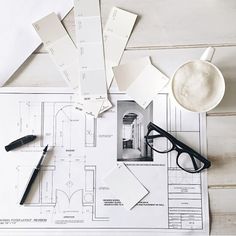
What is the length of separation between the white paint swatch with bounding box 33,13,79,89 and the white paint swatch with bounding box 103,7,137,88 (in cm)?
5

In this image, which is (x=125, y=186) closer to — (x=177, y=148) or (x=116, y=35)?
(x=177, y=148)

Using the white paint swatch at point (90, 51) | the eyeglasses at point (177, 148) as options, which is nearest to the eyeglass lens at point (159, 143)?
the eyeglasses at point (177, 148)

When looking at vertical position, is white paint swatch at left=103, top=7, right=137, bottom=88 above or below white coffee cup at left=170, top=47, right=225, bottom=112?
above

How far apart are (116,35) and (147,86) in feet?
0.32

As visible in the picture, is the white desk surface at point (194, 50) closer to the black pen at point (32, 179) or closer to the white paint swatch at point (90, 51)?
the white paint swatch at point (90, 51)

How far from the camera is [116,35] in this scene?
25.0 inches

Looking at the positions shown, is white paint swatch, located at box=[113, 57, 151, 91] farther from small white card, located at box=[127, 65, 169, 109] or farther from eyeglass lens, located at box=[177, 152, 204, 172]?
eyeglass lens, located at box=[177, 152, 204, 172]

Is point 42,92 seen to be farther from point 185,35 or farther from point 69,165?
point 185,35

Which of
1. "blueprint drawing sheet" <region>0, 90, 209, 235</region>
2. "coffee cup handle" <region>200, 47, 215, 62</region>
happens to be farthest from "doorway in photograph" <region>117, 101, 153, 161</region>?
"coffee cup handle" <region>200, 47, 215, 62</region>

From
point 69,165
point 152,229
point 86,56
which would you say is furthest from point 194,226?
point 86,56

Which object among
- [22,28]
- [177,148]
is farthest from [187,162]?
[22,28]

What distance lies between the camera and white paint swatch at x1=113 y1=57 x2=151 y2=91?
0.63m

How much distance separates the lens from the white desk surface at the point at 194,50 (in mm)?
615

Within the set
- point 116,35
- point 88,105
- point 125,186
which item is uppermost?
point 116,35
